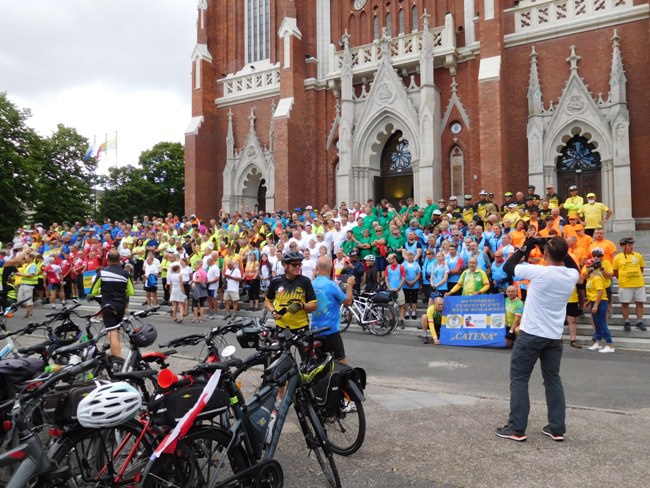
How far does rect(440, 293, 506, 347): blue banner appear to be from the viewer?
31.6 ft

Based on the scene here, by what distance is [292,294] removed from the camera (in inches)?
203

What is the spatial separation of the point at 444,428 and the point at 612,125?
57.7 feet

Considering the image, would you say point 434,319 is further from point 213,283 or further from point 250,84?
point 250,84

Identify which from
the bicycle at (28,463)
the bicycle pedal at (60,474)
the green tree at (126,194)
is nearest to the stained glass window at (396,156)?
the bicycle at (28,463)

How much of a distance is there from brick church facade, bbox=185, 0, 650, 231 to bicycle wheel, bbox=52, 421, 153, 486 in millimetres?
17962

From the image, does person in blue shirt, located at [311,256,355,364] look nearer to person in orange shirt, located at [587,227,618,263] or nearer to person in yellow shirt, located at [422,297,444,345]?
person in yellow shirt, located at [422,297,444,345]

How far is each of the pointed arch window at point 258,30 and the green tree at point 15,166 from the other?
1585 cm

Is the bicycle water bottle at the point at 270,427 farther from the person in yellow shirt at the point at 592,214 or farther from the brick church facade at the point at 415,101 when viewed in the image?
the brick church facade at the point at 415,101

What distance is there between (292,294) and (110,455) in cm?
240

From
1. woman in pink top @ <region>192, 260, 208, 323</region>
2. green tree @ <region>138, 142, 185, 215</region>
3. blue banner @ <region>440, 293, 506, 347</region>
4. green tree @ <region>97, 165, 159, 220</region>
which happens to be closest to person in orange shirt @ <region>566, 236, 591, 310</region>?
blue banner @ <region>440, 293, 506, 347</region>

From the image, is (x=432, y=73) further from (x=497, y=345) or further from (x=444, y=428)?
(x=444, y=428)

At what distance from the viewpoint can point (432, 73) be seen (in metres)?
21.3

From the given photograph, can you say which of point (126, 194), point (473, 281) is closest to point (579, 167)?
point (473, 281)

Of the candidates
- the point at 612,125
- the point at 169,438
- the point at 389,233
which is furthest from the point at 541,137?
the point at 169,438
